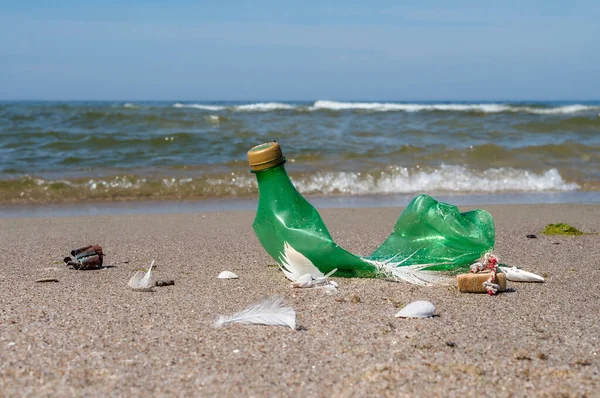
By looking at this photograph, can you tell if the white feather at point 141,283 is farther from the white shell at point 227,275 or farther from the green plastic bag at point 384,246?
the green plastic bag at point 384,246

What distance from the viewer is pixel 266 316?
3.12m

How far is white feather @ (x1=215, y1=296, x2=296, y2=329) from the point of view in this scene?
3.08m

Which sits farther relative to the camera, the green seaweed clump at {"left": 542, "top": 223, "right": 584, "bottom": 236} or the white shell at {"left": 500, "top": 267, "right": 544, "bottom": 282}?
the green seaweed clump at {"left": 542, "top": 223, "right": 584, "bottom": 236}

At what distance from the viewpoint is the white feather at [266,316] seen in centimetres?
308

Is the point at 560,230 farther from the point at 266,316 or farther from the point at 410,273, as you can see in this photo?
the point at 266,316

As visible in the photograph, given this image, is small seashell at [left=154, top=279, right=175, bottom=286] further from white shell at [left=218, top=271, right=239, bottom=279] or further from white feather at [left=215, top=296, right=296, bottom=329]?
white feather at [left=215, top=296, right=296, bottom=329]

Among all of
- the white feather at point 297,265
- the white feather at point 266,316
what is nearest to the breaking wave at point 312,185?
the white feather at point 297,265

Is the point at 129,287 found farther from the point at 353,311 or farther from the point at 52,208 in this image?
the point at 52,208

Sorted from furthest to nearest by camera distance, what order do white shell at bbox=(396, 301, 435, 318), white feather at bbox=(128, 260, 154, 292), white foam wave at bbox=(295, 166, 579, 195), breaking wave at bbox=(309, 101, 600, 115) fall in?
1. breaking wave at bbox=(309, 101, 600, 115)
2. white foam wave at bbox=(295, 166, 579, 195)
3. white feather at bbox=(128, 260, 154, 292)
4. white shell at bbox=(396, 301, 435, 318)

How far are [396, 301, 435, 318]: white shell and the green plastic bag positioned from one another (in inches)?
25.7

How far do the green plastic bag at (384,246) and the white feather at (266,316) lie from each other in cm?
72

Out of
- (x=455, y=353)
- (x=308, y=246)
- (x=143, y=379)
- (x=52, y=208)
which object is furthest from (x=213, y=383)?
(x=52, y=208)

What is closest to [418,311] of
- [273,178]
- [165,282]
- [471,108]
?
[273,178]

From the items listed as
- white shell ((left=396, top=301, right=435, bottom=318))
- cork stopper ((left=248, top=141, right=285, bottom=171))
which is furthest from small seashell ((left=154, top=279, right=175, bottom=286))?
white shell ((left=396, top=301, right=435, bottom=318))
